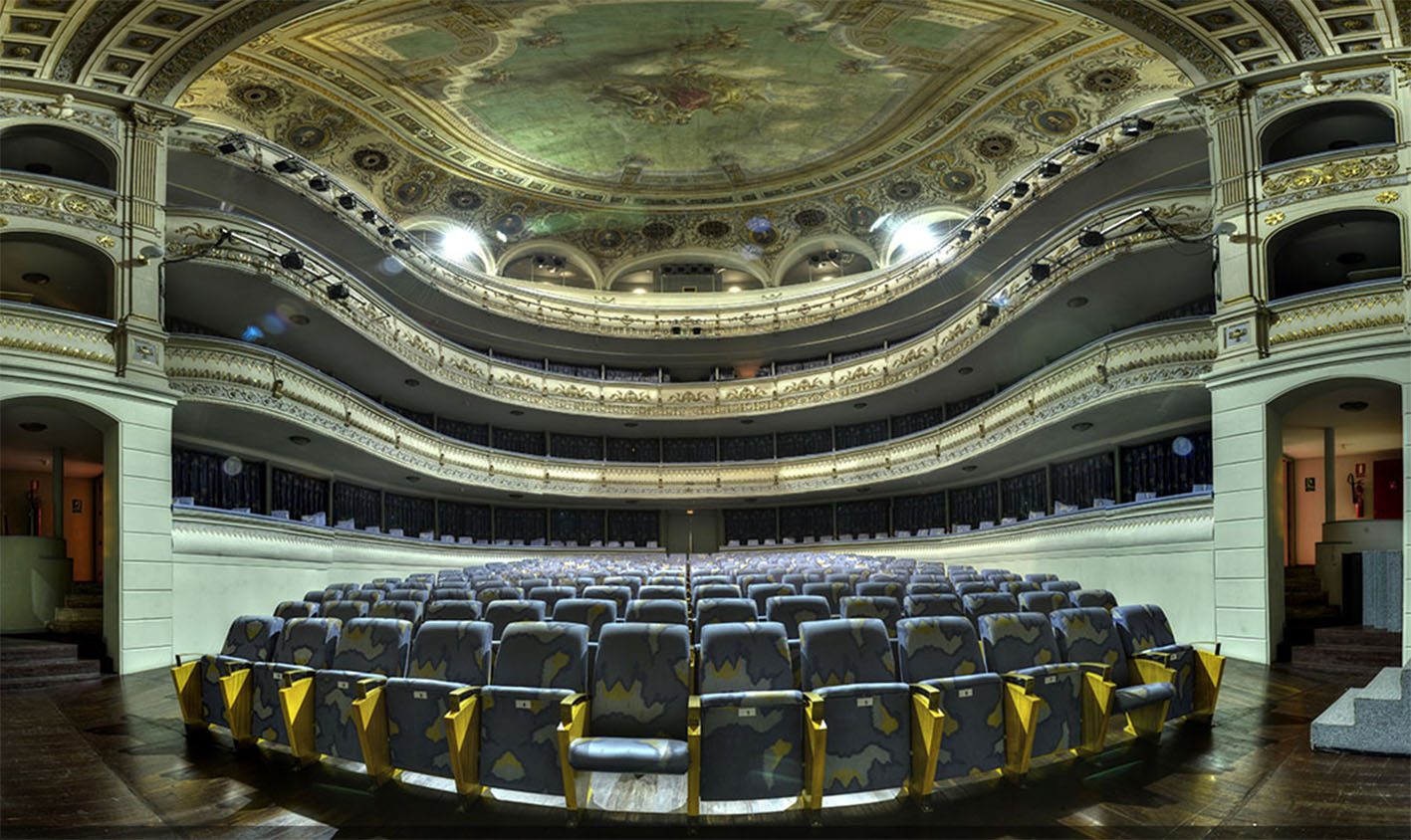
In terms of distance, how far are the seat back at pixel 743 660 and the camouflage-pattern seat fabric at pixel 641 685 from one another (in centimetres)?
16

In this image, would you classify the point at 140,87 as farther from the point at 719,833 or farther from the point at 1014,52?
the point at 1014,52

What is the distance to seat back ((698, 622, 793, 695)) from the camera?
4398 millimetres

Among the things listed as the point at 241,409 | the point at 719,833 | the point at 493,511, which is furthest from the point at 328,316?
the point at 719,833

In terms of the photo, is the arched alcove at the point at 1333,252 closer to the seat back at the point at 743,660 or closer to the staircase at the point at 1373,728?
the staircase at the point at 1373,728

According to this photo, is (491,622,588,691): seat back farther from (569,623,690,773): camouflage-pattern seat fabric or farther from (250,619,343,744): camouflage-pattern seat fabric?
(250,619,343,744): camouflage-pattern seat fabric

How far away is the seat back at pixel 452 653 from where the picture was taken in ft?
15.4

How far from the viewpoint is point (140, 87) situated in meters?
11.3

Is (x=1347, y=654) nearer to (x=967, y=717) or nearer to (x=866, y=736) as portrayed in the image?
(x=967, y=717)

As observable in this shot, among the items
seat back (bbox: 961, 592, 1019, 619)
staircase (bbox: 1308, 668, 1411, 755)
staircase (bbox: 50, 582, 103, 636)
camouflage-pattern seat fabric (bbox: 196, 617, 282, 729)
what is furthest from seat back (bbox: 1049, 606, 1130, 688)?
staircase (bbox: 50, 582, 103, 636)

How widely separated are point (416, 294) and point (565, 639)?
65.1 feet

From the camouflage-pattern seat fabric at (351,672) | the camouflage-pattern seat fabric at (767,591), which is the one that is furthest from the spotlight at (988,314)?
the camouflage-pattern seat fabric at (351,672)

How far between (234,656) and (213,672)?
177mm

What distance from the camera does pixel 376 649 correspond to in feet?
16.3

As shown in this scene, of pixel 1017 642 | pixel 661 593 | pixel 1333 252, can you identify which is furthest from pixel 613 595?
pixel 1333 252
